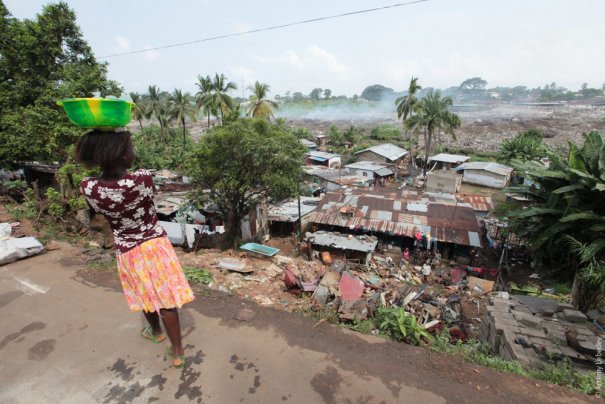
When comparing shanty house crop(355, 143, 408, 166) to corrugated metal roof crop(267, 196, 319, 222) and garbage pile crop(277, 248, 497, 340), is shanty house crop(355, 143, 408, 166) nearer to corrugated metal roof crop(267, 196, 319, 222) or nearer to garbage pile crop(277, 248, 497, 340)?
corrugated metal roof crop(267, 196, 319, 222)

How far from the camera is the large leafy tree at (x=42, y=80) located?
9773 mm

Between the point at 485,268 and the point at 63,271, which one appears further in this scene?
the point at 485,268

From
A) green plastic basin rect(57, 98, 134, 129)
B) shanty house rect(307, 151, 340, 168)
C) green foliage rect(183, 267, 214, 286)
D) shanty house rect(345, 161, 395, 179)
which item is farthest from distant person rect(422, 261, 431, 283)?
shanty house rect(307, 151, 340, 168)

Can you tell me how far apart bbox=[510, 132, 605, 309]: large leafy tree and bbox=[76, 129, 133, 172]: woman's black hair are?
22.1ft

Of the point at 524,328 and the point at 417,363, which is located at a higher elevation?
the point at 417,363

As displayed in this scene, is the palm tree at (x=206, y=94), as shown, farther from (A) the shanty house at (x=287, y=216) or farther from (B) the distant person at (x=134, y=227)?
(B) the distant person at (x=134, y=227)

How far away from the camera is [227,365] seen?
2727 mm

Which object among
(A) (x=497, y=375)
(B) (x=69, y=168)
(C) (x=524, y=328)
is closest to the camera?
(A) (x=497, y=375)

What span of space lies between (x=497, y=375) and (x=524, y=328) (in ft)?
10.5

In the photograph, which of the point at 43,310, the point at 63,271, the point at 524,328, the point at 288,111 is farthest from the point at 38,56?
the point at 288,111

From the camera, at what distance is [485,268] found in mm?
13336

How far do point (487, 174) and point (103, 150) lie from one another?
32.1 m

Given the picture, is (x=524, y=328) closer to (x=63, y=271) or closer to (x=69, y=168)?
(x=63, y=271)

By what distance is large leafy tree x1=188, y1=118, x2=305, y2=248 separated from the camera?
11227 mm
